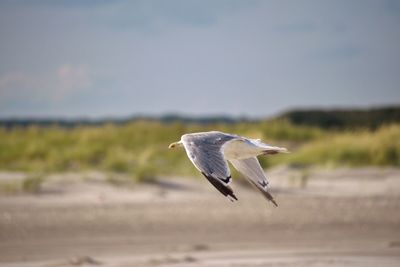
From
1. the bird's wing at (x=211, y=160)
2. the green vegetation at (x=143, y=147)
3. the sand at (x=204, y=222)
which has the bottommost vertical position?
the sand at (x=204, y=222)

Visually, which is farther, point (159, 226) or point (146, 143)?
point (146, 143)

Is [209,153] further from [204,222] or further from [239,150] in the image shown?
[204,222]

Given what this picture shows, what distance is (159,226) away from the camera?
11383 mm

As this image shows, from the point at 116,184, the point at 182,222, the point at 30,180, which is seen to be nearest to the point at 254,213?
the point at 182,222

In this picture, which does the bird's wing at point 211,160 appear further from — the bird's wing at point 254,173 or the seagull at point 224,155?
the bird's wing at point 254,173

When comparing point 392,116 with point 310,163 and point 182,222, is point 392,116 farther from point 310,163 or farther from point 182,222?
point 182,222

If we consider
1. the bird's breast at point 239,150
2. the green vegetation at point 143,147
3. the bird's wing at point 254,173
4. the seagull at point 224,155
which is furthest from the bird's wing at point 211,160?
the green vegetation at point 143,147

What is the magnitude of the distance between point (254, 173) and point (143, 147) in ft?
43.1

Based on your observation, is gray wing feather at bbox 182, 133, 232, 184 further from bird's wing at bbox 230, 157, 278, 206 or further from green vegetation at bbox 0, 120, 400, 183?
green vegetation at bbox 0, 120, 400, 183

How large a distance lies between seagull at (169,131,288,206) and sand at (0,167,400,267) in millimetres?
1597

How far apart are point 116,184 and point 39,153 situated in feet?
15.0

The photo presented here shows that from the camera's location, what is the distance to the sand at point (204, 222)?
917cm

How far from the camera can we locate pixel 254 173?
23.5 feet

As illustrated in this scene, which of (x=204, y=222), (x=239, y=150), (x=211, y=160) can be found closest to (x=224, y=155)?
(x=211, y=160)
